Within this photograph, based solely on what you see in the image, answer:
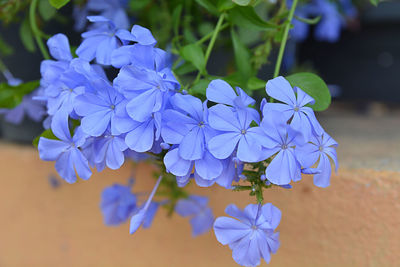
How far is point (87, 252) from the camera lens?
77 cm

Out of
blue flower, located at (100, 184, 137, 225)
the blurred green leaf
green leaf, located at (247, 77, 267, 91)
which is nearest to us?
green leaf, located at (247, 77, 267, 91)

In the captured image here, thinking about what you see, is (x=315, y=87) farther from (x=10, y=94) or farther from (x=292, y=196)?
(x=10, y=94)

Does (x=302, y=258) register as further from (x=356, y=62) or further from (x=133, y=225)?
(x=356, y=62)

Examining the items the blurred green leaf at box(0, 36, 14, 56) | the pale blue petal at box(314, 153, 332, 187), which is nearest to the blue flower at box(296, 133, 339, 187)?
the pale blue petal at box(314, 153, 332, 187)

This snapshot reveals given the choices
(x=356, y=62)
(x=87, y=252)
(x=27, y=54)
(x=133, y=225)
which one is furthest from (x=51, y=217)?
(x=356, y=62)

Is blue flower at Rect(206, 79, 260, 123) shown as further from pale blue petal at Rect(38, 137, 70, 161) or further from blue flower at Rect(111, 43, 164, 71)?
pale blue petal at Rect(38, 137, 70, 161)

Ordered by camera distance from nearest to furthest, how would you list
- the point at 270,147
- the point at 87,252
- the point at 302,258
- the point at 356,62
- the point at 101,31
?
the point at 270,147 < the point at 101,31 < the point at 302,258 < the point at 87,252 < the point at 356,62

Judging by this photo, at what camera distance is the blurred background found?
0.55m

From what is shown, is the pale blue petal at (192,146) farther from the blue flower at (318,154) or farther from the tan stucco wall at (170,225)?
the tan stucco wall at (170,225)

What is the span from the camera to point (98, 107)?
1.26ft

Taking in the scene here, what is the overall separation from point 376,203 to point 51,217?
0.62 metres

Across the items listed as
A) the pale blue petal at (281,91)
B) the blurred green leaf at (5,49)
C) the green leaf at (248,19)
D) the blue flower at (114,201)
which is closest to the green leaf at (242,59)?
the green leaf at (248,19)

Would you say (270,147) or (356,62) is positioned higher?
(270,147)

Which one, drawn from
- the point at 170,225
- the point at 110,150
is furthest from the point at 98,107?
the point at 170,225
